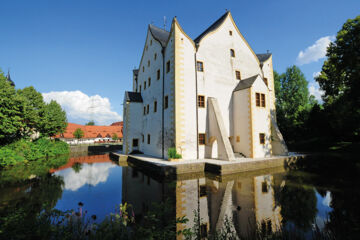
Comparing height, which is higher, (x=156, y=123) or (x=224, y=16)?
(x=224, y=16)

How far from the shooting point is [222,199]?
7.14 meters

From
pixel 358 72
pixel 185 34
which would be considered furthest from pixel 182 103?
pixel 358 72

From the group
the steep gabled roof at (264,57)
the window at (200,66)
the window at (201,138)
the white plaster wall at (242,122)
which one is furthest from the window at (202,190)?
the steep gabled roof at (264,57)

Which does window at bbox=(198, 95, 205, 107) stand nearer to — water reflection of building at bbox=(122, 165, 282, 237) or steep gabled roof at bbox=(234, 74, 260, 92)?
steep gabled roof at bbox=(234, 74, 260, 92)

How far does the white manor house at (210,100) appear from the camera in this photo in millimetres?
16047

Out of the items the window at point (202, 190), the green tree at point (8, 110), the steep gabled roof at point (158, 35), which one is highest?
the steep gabled roof at point (158, 35)

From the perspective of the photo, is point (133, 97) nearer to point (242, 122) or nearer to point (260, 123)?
point (242, 122)

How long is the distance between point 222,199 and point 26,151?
2121cm

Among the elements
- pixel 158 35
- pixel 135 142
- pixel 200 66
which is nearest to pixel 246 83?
pixel 200 66

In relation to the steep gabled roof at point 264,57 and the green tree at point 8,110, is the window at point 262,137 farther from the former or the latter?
the green tree at point 8,110

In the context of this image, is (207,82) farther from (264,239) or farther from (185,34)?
(264,239)

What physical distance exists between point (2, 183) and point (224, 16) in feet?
77.5

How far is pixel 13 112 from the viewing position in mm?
15586

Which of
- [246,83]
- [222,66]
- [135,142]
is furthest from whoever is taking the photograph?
[135,142]
